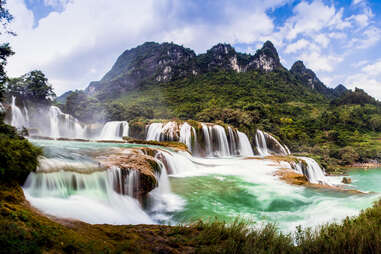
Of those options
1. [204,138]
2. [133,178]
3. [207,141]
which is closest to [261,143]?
[207,141]

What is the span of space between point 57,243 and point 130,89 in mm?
109834

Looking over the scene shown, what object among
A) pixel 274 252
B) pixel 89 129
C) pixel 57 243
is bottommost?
pixel 274 252

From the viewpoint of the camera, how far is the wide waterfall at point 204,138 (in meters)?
25.1

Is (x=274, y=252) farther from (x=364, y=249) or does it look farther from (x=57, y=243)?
(x=57, y=243)

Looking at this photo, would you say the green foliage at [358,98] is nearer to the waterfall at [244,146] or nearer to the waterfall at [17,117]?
the waterfall at [244,146]

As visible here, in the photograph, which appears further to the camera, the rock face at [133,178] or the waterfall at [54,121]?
the waterfall at [54,121]

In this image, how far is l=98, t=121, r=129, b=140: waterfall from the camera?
30.5 meters

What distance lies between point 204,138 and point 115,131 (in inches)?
599

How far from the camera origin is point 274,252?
2.85m

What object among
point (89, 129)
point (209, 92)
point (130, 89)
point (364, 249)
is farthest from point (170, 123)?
point (130, 89)

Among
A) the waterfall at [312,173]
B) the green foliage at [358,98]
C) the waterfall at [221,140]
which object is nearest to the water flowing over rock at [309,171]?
the waterfall at [312,173]

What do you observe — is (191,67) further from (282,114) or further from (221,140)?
(221,140)

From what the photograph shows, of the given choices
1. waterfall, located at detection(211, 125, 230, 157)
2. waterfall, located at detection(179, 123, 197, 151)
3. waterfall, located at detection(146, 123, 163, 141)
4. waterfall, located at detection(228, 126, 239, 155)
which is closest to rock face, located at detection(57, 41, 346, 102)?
waterfall, located at detection(146, 123, 163, 141)

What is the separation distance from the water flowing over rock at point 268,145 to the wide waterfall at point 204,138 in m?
3.47
